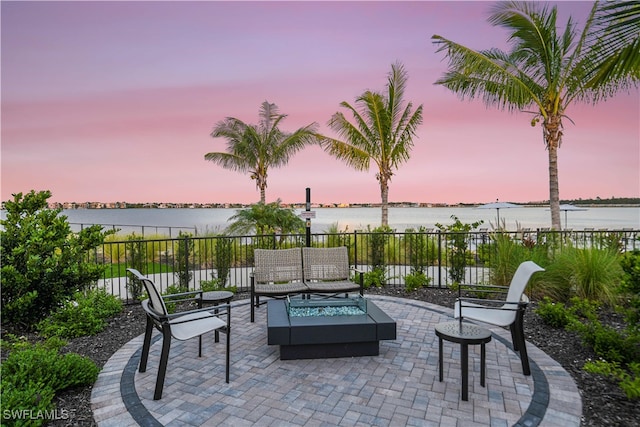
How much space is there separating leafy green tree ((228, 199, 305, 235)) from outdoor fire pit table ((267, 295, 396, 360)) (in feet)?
27.5

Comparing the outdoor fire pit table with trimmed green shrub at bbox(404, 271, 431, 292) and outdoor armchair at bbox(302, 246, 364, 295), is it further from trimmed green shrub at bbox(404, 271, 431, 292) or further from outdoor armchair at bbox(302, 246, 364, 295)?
trimmed green shrub at bbox(404, 271, 431, 292)

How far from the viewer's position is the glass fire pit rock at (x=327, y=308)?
392 centimetres

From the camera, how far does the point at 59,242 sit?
4.34m

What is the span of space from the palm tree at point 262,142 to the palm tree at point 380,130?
5.72 feet

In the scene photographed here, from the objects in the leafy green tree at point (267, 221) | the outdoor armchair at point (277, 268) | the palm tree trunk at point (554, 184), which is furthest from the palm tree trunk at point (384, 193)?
the outdoor armchair at point (277, 268)

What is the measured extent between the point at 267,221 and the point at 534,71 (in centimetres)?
920

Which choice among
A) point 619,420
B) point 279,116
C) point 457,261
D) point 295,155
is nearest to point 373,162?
point 295,155

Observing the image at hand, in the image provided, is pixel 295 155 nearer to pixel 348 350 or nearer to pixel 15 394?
pixel 348 350

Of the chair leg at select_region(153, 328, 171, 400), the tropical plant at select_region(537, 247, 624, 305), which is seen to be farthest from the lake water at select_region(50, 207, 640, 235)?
the chair leg at select_region(153, 328, 171, 400)

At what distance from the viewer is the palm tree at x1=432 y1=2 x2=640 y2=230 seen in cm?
836

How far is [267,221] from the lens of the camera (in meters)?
12.2

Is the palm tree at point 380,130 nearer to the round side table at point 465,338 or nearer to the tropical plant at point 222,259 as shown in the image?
the tropical plant at point 222,259

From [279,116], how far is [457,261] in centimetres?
1060

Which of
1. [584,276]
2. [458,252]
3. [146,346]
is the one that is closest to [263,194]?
[458,252]
